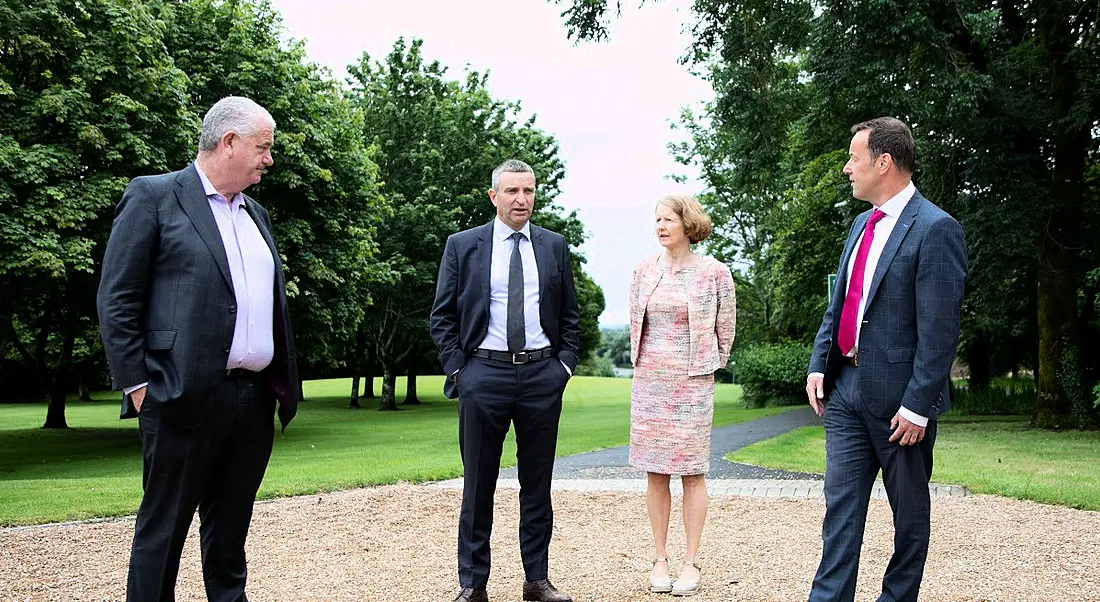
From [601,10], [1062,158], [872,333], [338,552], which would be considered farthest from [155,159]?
[1062,158]

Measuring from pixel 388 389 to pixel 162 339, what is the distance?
32604mm

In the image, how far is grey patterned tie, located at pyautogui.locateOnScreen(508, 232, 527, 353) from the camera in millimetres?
5434

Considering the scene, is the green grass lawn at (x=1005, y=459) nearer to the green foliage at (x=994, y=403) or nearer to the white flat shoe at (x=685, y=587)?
the white flat shoe at (x=685, y=587)

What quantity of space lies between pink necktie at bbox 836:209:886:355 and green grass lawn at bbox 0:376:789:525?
7.32m

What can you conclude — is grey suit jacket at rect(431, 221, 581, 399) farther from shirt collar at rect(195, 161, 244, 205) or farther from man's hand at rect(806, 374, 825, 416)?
shirt collar at rect(195, 161, 244, 205)

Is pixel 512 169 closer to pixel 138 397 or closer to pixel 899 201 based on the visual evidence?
pixel 899 201

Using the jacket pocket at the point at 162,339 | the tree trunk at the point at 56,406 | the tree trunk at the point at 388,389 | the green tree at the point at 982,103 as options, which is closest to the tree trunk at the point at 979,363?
the green tree at the point at 982,103

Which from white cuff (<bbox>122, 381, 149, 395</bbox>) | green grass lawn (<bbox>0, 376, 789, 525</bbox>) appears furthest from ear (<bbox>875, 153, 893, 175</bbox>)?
green grass lawn (<bbox>0, 376, 789, 525</bbox>)

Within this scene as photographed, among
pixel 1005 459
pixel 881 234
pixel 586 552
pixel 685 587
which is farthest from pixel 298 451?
pixel 881 234

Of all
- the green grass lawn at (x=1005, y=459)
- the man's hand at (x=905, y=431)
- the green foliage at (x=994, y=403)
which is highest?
the man's hand at (x=905, y=431)

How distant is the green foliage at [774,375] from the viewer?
110ft

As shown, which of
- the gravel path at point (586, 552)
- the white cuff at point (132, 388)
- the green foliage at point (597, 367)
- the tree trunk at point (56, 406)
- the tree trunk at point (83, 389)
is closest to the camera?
the white cuff at point (132, 388)

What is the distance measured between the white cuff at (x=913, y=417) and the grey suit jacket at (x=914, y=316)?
2 centimetres

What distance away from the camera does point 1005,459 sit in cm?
1390
